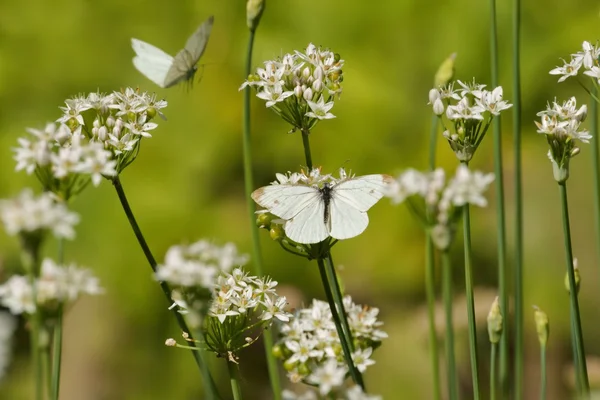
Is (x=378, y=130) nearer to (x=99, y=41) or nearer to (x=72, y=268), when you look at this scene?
(x=99, y=41)

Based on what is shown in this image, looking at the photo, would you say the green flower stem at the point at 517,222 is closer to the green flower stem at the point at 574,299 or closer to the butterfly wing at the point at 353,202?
the green flower stem at the point at 574,299

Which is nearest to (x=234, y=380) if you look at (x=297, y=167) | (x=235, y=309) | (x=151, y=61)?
(x=235, y=309)

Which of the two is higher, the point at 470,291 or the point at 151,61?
the point at 151,61

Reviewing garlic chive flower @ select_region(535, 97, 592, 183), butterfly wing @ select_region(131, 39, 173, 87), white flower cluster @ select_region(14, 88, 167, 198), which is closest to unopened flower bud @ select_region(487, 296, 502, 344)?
garlic chive flower @ select_region(535, 97, 592, 183)

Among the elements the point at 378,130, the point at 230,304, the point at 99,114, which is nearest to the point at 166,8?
the point at 378,130

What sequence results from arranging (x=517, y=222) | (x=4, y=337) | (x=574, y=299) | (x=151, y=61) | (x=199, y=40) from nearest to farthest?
(x=4, y=337) < (x=574, y=299) < (x=517, y=222) < (x=199, y=40) < (x=151, y=61)

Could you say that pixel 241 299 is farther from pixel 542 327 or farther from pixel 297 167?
pixel 297 167

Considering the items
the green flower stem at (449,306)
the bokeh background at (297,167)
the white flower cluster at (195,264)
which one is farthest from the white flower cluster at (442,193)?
the bokeh background at (297,167)

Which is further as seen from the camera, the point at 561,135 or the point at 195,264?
the point at 561,135
